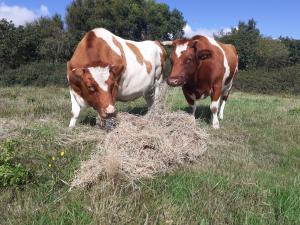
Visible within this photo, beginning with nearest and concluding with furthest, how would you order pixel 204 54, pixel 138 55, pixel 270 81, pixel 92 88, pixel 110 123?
pixel 110 123 → pixel 92 88 → pixel 138 55 → pixel 204 54 → pixel 270 81

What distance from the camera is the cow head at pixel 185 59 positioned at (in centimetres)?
912

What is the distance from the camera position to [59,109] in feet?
34.8

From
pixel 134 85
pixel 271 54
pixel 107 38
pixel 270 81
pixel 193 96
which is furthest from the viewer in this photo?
pixel 271 54

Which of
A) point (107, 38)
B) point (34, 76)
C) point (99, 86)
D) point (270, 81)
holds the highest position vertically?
point (107, 38)

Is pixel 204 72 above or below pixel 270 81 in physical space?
above

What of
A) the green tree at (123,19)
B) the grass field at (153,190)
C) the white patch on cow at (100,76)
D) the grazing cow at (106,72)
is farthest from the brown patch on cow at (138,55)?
the green tree at (123,19)

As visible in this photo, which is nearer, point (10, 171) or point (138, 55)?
point (10, 171)

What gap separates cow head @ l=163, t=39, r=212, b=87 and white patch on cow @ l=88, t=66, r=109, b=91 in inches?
74.4

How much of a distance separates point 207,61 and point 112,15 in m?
49.5

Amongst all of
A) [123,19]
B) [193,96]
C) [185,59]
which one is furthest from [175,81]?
[123,19]

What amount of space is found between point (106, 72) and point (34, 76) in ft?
62.1

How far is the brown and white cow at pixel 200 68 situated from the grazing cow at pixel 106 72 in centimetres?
69

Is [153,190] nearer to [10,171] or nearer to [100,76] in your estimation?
[10,171]

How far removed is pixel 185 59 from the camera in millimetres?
9273
